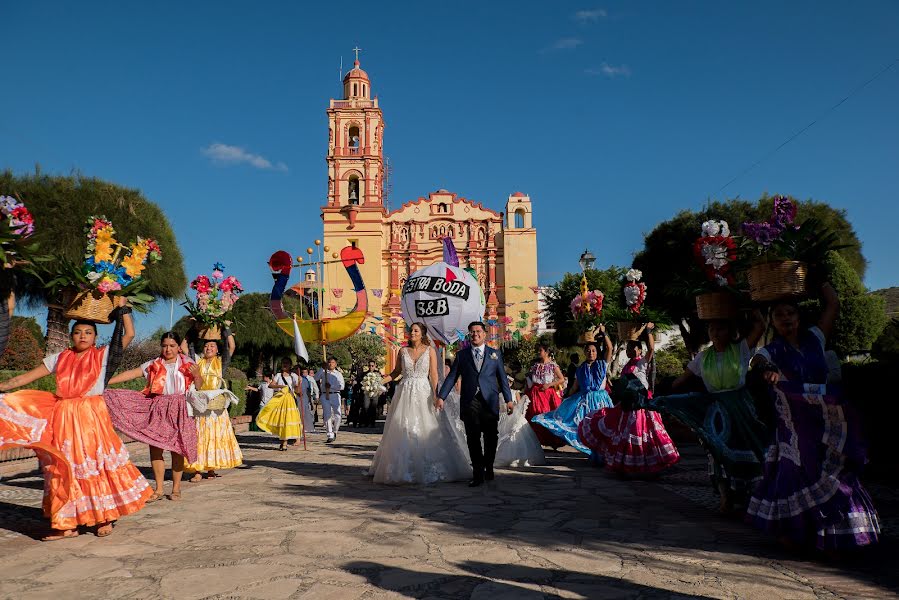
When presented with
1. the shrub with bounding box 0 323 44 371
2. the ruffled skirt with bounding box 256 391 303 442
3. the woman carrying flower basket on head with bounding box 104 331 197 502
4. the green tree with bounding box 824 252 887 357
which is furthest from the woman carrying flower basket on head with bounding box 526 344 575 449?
the shrub with bounding box 0 323 44 371

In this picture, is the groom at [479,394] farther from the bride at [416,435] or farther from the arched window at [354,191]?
the arched window at [354,191]

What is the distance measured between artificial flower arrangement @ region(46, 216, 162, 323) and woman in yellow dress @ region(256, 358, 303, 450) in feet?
21.7

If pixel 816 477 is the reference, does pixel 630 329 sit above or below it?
above

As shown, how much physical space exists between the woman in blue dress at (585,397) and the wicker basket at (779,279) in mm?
4972

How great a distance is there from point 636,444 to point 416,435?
8.88ft

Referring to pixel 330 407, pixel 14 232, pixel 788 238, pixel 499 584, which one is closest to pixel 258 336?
pixel 330 407

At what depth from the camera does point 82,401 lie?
5.37 meters

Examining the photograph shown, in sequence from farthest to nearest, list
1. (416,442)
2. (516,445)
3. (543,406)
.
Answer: (543,406) → (516,445) → (416,442)

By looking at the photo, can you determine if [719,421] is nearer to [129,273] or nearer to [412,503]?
[412,503]

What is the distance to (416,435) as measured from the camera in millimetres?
7961

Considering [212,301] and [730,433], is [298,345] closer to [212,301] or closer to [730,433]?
[212,301]

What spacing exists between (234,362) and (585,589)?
46640 millimetres

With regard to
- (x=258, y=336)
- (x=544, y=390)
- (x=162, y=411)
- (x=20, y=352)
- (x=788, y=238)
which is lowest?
(x=162, y=411)

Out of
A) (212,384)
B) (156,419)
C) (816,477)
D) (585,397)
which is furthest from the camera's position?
(585,397)
